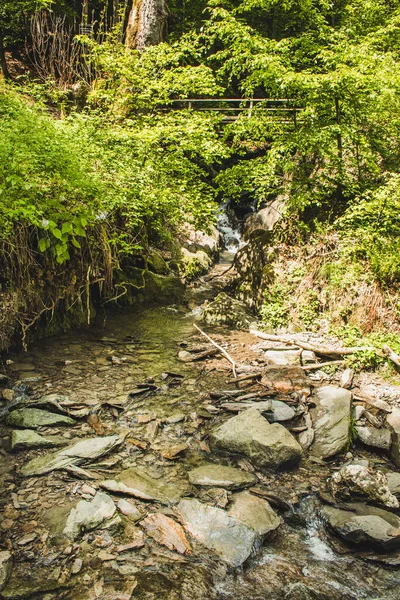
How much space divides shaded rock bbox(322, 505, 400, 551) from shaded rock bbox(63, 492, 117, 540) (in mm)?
1926

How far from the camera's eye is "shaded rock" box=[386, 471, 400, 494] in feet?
12.4

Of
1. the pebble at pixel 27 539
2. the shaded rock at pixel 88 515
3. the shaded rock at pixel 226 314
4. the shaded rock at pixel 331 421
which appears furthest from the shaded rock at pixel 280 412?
the shaded rock at pixel 226 314

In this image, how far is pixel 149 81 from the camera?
8258mm

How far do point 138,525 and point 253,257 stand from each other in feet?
24.3

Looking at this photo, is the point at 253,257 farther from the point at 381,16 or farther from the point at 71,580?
the point at 381,16

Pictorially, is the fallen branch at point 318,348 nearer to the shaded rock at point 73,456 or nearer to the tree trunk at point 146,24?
the shaded rock at point 73,456

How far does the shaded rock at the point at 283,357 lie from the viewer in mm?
6418

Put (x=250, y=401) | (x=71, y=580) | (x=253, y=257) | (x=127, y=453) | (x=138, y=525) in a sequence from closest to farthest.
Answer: (x=71, y=580) → (x=138, y=525) → (x=127, y=453) → (x=250, y=401) → (x=253, y=257)

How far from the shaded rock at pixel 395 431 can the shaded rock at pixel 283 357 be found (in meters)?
1.79

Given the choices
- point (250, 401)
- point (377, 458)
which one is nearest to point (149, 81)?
point (250, 401)

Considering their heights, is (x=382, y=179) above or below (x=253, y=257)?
above

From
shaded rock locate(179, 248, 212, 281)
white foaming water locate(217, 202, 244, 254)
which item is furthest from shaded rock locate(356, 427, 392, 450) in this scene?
white foaming water locate(217, 202, 244, 254)

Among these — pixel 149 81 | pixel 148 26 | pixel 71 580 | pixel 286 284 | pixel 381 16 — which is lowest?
pixel 71 580

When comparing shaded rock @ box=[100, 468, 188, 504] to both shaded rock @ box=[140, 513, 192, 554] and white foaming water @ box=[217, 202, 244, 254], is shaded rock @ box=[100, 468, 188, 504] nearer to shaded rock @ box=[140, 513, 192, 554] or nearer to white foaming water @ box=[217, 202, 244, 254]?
shaded rock @ box=[140, 513, 192, 554]
